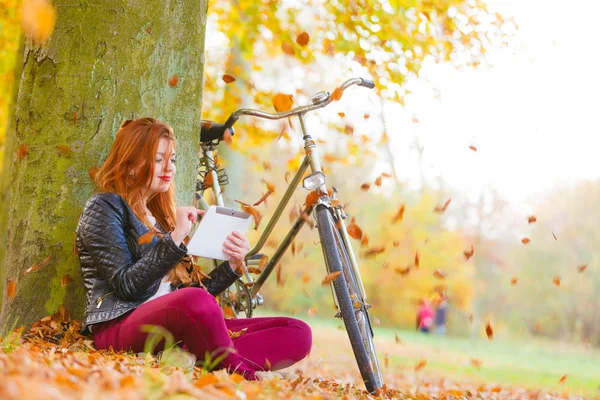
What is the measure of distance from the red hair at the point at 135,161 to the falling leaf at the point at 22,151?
0.47 m

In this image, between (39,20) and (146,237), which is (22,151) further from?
(146,237)

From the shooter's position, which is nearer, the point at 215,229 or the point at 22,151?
the point at 215,229

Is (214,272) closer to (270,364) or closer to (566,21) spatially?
(270,364)

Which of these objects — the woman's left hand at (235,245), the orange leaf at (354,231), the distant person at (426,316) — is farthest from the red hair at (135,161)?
the distant person at (426,316)

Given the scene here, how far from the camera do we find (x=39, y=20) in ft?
10.5

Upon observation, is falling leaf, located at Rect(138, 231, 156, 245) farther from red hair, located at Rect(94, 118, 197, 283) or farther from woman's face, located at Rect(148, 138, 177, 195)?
woman's face, located at Rect(148, 138, 177, 195)

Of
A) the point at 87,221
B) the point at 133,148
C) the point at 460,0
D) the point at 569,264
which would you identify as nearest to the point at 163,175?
the point at 133,148

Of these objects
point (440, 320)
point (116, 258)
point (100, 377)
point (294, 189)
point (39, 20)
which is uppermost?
point (39, 20)

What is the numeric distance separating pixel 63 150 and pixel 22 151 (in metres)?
0.25

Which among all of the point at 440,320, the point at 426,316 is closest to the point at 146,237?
the point at 426,316

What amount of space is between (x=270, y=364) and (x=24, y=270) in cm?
121

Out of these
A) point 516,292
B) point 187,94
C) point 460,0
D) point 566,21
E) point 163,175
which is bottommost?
point 516,292

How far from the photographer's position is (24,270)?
3186 millimetres

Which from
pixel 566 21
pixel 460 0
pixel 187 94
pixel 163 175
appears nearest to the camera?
pixel 163 175
